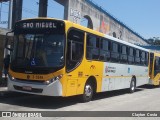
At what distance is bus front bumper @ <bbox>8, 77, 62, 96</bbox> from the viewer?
11.6 m

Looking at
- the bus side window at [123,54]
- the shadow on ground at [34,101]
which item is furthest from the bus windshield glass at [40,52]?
the bus side window at [123,54]

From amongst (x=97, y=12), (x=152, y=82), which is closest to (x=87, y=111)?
(x=152, y=82)

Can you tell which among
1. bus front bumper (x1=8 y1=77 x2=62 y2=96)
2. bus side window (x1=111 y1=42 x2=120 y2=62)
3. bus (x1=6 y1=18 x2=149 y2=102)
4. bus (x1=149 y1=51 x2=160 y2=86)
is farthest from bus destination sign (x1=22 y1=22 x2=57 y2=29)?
bus (x1=149 y1=51 x2=160 y2=86)

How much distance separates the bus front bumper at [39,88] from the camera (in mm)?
11614

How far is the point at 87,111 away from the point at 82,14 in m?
22.8

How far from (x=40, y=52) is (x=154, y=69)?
15371 mm

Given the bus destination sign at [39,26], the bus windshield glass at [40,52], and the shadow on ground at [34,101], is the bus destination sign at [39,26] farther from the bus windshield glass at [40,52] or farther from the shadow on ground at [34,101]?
the shadow on ground at [34,101]

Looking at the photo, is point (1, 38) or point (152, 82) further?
point (152, 82)

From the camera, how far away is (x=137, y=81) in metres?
21.5

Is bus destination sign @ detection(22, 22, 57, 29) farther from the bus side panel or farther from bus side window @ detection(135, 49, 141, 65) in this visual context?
bus side window @ detection(135, 49, 141, 65)

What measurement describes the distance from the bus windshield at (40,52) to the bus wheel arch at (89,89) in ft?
7.81

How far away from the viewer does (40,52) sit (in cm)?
1192

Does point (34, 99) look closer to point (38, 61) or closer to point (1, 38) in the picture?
point (38, 61)

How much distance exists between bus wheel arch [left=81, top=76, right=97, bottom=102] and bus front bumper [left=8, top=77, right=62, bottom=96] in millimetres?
2147
